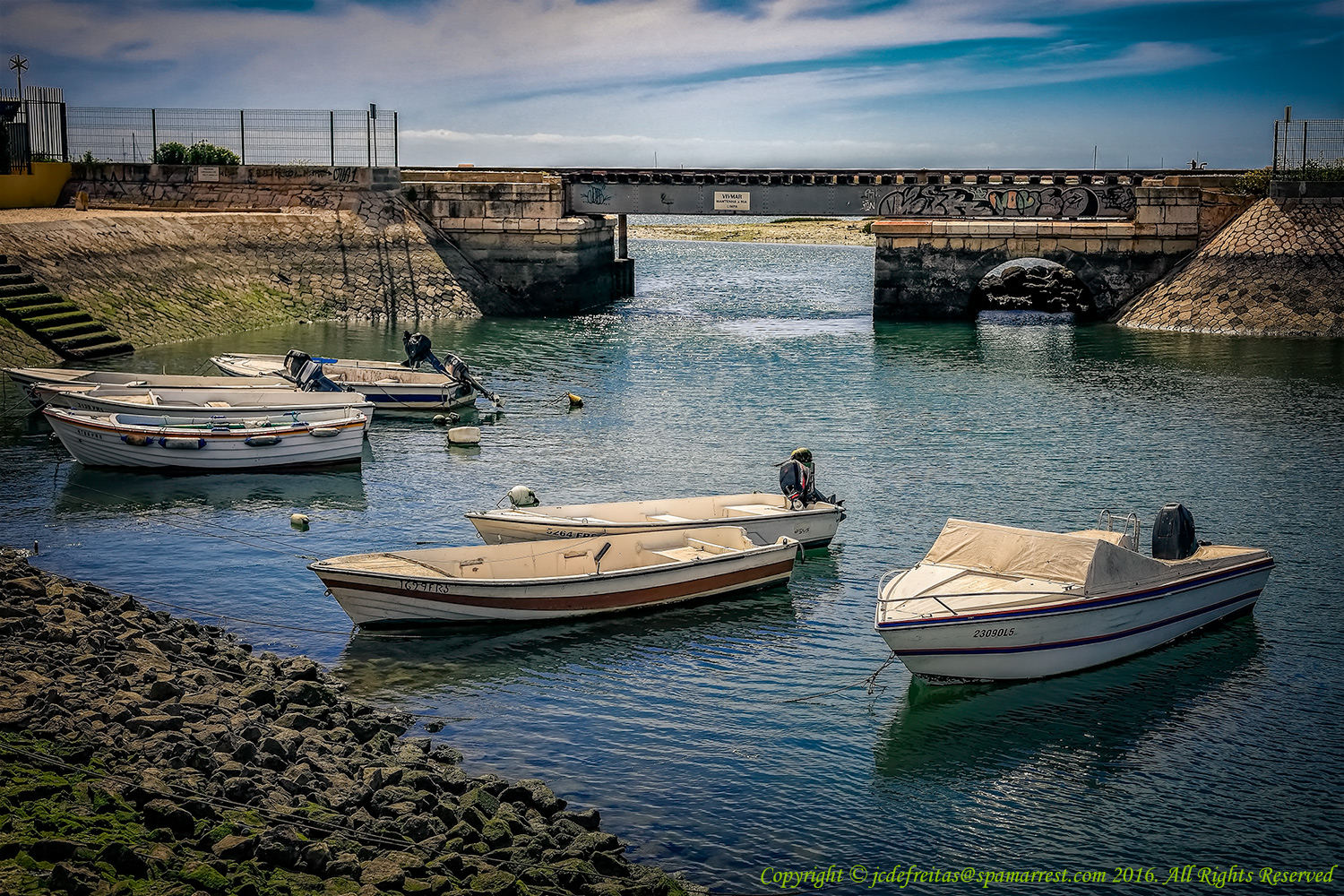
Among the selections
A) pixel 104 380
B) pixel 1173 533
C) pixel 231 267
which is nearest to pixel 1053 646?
pixel 1173 533

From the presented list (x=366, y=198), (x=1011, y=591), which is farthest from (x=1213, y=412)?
(x=366, y=198)

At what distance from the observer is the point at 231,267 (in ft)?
194

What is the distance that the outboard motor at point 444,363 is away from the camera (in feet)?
134

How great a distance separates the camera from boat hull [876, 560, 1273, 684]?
18.8m

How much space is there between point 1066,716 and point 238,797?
439 inches

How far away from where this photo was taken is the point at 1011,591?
765 inches

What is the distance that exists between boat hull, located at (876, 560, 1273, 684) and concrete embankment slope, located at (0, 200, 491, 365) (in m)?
37.6

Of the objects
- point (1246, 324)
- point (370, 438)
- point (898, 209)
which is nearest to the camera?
point (370, 438)

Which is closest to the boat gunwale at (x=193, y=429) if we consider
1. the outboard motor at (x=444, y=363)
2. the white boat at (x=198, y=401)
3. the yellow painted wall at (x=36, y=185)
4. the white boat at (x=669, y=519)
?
the white boat at (x=198, y=401)

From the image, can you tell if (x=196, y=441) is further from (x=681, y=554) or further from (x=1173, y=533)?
(x=1173, y=533)

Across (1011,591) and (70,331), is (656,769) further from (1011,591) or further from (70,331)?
(70,331)

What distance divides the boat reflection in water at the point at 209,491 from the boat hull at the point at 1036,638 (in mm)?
14756

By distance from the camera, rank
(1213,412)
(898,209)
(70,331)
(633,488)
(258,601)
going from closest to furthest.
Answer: (258,601) < (633,488) < (1213,412) < (70,331) < (898,209)

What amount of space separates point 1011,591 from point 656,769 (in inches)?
248
